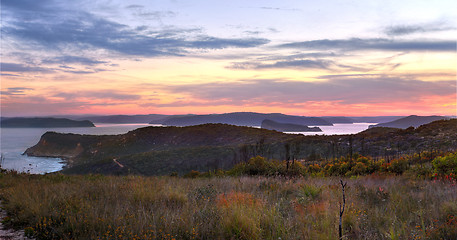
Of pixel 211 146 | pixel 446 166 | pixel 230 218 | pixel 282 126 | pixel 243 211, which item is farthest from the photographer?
pixel 282 126

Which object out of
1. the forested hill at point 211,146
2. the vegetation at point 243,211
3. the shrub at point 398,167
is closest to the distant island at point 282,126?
the forested hill at point 211,146

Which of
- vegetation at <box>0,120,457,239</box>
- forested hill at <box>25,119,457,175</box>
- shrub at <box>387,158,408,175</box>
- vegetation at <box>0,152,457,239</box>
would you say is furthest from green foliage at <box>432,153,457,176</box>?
forested hill at <box>25,119,457,175</box>

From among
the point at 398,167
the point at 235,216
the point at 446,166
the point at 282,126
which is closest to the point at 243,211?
the point at 235,216

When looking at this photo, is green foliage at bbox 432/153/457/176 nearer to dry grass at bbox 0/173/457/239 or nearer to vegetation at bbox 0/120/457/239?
vegetation at bbox 0/120/457/239

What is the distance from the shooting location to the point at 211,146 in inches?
3233

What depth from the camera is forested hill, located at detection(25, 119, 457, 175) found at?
2912 cm

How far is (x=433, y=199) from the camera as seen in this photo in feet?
19.9

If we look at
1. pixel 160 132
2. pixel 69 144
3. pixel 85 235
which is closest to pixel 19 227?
pixel 85 235

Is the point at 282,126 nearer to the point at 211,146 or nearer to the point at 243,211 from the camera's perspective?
the point at 211,146

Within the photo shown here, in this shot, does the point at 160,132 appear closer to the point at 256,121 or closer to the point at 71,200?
the point at 256,121

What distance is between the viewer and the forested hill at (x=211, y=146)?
1146 inches

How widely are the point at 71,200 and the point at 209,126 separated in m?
117

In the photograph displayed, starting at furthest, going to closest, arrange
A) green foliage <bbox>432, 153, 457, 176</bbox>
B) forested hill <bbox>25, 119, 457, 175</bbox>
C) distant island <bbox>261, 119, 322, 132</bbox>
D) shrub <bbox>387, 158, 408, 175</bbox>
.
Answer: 1. distant island <bbox>261, 119, 322, 132</bbox>
2. forested hill <bbox>25, 119, 457, 175</bbox>
3. shrub <bbox>387, 158, 408, 175</bbox>
4. green foliage <bbox>432, 153, 457, 176</bbox>

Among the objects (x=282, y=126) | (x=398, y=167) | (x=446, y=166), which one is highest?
(x=446, y=166)
